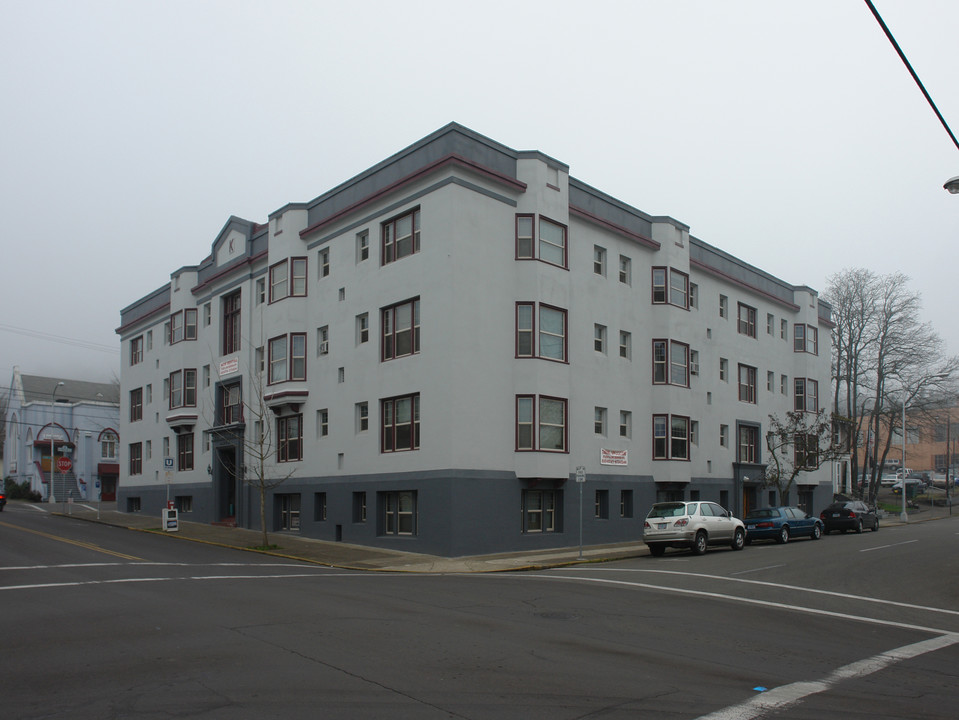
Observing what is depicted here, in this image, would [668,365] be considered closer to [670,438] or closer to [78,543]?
[670,438]

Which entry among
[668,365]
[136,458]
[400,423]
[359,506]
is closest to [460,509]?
[400,423]

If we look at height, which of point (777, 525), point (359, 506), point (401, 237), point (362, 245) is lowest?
point (777, 525)

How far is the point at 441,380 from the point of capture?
2697 centimetres

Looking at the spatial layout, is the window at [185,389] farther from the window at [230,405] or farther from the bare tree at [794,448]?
the bare tree at [794,448]

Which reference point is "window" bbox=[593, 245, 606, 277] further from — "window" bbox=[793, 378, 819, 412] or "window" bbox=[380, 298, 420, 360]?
"window" bbox=[793, 378, 819, 412]

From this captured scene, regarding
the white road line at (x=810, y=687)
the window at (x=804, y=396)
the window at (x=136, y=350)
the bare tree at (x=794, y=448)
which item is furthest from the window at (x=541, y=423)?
the window at (x=136, y=350)

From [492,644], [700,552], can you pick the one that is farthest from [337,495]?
[492,644]

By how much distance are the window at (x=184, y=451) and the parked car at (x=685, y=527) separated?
2461 centimetres

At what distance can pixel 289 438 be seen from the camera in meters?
34.2

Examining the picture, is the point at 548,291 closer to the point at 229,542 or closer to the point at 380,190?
the point at 380,190

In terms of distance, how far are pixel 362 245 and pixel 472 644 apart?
2251 cm

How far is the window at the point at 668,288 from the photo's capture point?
3572 cm

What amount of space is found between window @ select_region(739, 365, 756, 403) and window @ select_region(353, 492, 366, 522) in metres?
21.1

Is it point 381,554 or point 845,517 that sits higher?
point 381,554
